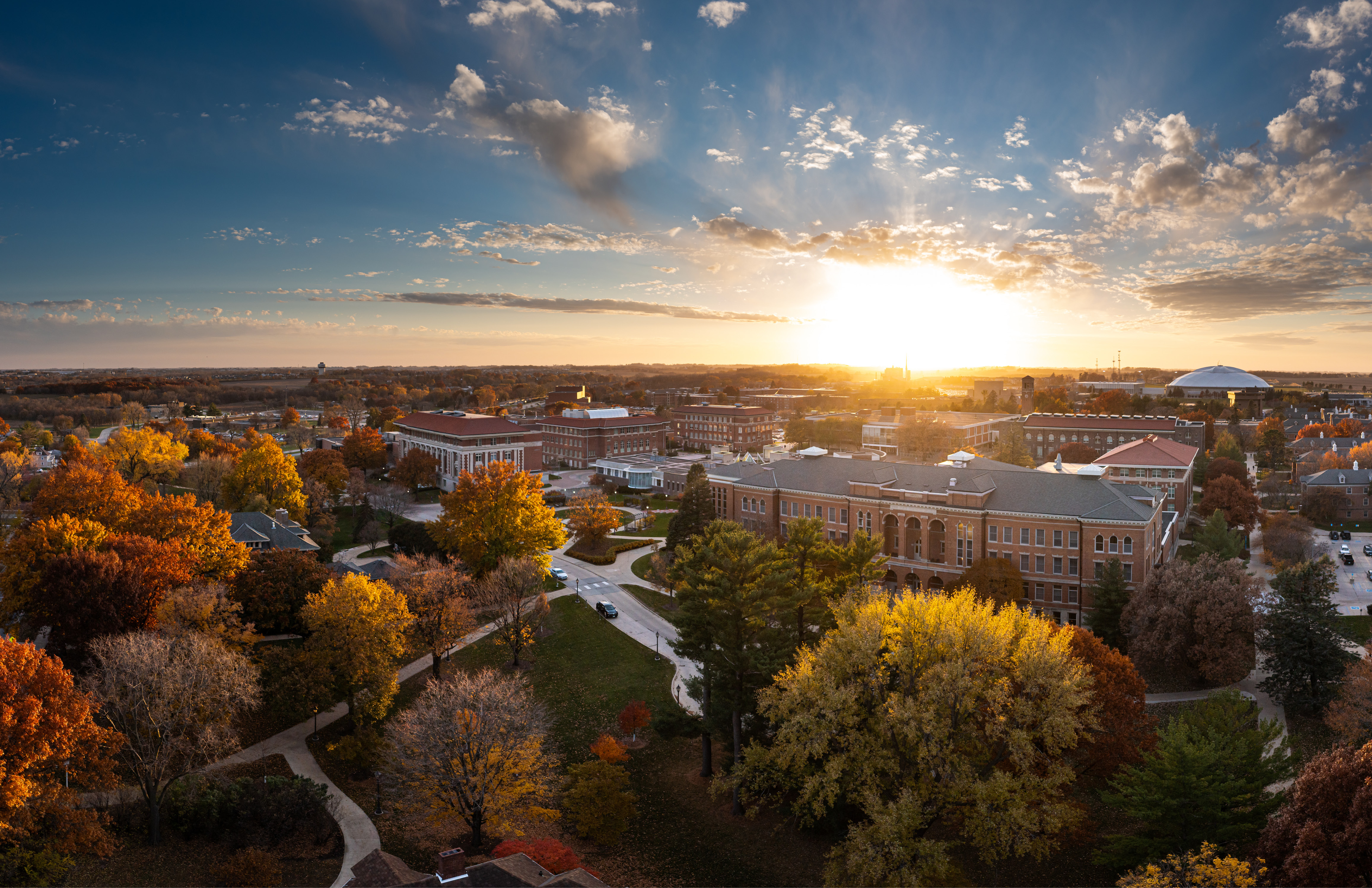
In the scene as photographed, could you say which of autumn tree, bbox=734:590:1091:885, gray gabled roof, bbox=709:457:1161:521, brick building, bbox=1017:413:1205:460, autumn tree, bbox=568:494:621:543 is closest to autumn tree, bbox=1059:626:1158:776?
autumn tree, bbox=734:590:1091:885

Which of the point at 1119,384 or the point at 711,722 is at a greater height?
the point at 1119,384

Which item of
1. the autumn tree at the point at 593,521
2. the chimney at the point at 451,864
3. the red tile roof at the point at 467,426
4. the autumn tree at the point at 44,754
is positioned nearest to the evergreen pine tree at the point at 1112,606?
the chimney at the point at 451,864

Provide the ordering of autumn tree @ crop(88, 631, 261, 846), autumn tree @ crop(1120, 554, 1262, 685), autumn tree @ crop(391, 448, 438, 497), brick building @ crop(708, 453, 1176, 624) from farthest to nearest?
autumn tree @ crop(391, 448, 438, 497), brick building @ crop(708, 453, 1176, 624), autumn tree @ crop(1120, 554, 1262, 685), autumn tree @ crop(88, 631, 261, 846)

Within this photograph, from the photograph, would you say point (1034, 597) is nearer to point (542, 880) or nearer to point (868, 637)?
point (868, 637)

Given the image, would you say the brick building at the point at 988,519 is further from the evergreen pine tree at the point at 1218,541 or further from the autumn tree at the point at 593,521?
the autumn tree at the point at 593,521

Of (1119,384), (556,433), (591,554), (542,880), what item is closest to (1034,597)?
(591,554)

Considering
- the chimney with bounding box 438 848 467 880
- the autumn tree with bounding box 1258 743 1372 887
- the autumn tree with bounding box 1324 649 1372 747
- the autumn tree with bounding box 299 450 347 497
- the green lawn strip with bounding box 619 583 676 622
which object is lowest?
the green lawn strip with bounding box 619 583 676 622

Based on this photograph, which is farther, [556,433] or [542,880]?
[556,433]

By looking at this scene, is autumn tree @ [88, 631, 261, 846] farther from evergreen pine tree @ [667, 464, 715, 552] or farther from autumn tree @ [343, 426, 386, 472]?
autumn tree @ [343, 426, 386, 472]
